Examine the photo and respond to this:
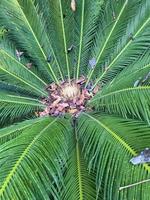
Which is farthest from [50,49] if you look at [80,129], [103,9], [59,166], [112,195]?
[112,195]

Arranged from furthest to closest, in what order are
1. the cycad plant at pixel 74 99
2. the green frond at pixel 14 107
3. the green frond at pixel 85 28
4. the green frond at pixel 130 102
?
1. the green frond at pixel 85 28
2. the green frond at pixel 14 107
3. the green frond at pixel 130 102
4. the cycad plant at pixel 74 99

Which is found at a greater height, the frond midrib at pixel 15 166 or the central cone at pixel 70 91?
the central cone at pixel 70 91

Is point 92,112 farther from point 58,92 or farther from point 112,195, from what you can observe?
point 112,195

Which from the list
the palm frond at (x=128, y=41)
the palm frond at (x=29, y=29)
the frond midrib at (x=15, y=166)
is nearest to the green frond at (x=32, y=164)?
the frond midrib at (x=15, y=166)

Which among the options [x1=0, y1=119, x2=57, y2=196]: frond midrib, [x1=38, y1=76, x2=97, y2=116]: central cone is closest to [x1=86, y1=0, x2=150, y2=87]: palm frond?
[x1=38, y1=76, x2=97, y2=116]: central cone

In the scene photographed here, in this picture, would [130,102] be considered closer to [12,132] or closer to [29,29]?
[12,132]

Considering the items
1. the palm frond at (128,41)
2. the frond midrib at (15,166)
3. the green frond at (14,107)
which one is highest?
the palm frond at (128,41)

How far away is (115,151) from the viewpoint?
2.36 m

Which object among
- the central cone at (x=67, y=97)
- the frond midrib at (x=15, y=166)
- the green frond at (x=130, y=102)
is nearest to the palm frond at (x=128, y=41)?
the central cone at (x=67, y=97)

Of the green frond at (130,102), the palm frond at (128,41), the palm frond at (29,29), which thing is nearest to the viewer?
the green frond at (130,102)

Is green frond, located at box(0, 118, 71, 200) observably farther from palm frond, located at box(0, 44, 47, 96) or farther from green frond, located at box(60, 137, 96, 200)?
palm frond, located at box(0, 44, 47, 96)

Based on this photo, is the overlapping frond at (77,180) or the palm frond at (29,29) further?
the palm frond at (29,29)

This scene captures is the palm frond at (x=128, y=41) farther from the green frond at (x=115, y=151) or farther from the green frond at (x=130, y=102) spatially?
the green frond at (x=115, y=151)

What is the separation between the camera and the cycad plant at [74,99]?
7.21ft
